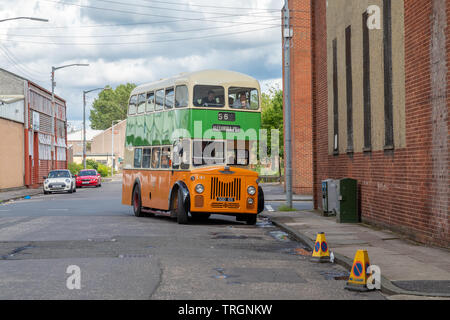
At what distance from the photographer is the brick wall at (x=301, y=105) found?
38.9m

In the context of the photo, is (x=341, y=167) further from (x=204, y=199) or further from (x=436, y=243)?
(x=436, y=243)

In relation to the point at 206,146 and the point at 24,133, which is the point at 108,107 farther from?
the point at 206,146

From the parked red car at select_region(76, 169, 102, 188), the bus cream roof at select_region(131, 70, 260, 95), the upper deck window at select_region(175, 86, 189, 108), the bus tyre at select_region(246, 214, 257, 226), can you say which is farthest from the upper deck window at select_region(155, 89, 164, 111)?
the parked red car at select_region(76, 169, 102, 188)

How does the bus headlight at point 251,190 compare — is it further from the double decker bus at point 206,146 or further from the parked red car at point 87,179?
the parked red car at point 87,179

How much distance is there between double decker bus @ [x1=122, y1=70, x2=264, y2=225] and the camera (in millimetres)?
18719

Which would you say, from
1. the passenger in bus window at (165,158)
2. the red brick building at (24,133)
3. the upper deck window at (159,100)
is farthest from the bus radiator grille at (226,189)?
the red brick building at (24,133)

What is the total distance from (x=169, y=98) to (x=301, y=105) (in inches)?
775

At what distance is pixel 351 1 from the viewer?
1962 centimetres

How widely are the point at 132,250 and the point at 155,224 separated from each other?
21.0 ft

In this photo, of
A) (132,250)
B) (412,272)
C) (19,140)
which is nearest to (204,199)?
(132,250)

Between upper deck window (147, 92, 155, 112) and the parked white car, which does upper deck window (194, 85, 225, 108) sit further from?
the parked white car

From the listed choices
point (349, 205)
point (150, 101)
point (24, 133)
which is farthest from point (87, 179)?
point (349, 205)

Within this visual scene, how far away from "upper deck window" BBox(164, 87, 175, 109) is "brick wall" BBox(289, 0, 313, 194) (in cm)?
1897

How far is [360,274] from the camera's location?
8570 mm
